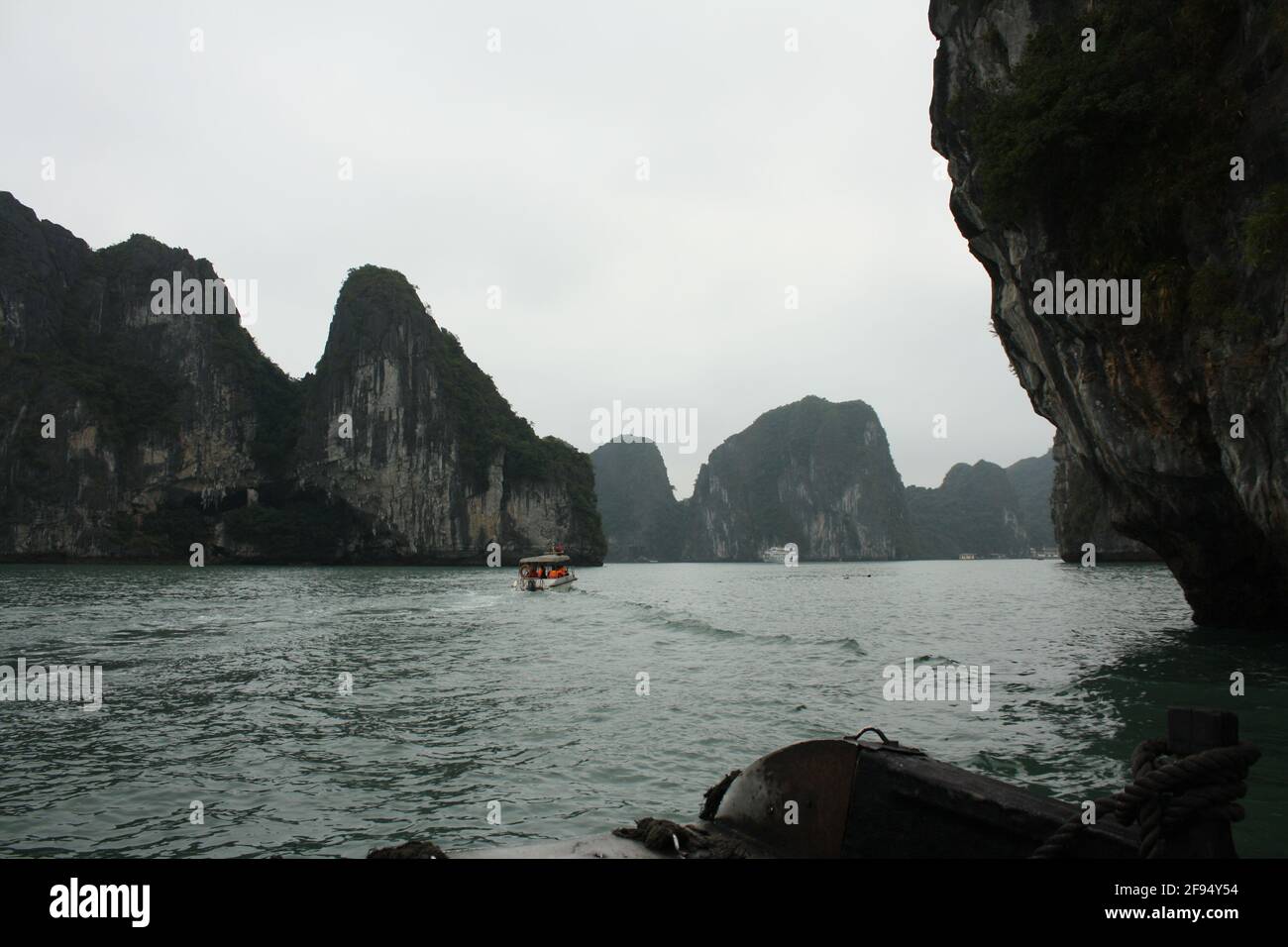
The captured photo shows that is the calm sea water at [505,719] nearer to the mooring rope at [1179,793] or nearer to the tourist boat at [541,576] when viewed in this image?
the mooring rope at [1179,793]

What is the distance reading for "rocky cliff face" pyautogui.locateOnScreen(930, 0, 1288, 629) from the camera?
39.4ft

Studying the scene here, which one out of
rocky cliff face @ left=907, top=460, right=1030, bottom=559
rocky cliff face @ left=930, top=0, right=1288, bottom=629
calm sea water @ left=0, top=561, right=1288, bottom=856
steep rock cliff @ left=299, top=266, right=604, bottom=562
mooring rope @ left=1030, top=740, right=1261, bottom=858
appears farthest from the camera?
rocky cliff face @ left=907, top=460, right=1030, bottom=559

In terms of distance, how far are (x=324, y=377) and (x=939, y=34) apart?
302ft

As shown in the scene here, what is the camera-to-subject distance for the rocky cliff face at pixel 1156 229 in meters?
12.0

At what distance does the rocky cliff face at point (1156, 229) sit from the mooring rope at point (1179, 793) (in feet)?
36.8

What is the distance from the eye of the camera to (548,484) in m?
109

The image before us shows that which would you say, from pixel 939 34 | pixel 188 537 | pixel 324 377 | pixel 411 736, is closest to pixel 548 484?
pixel 324 377

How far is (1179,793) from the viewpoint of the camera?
9.07ft

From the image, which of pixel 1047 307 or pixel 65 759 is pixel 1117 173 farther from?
pixel 65 759

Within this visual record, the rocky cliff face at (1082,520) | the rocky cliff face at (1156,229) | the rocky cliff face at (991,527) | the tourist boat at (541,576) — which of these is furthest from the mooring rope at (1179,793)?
the rocky cliff face at (991,527)

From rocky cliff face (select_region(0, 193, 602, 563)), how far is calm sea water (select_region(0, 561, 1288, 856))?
70.9 metres

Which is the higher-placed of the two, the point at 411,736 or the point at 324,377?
the point at 324,377

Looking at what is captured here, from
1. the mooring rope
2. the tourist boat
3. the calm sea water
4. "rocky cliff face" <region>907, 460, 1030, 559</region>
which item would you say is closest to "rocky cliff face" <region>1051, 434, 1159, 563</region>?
the tourist boat

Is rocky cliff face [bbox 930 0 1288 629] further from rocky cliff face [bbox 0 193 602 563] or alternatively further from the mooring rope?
rocky cliff face [bbox 0 193 602 563]
